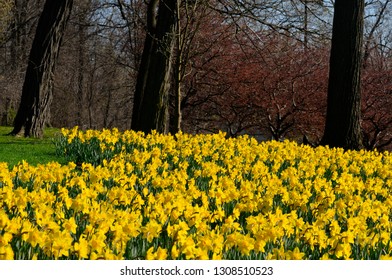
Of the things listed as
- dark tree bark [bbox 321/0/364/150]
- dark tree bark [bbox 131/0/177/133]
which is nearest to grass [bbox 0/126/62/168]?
dark tree bark [bbox 131/0/177/133]

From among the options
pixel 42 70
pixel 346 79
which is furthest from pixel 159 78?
pixel 346 79

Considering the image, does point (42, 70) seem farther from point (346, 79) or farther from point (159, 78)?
point (346, 79)

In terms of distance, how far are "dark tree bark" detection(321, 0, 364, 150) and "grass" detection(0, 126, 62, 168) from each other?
16.7 ft

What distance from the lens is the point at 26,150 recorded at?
1106 cm

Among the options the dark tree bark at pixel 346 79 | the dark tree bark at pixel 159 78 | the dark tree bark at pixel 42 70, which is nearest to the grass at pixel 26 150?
the dark tree bark at pixel 42 70

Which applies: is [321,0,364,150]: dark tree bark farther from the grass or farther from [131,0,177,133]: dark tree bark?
the grass

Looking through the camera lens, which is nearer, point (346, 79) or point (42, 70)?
point (346, 79)

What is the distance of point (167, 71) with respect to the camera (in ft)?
38.8

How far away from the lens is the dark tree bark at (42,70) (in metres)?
13.7

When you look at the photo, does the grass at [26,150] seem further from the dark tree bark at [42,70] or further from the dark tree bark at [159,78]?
the dark tree bark at [159,78]

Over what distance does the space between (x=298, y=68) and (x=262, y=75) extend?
3.68ft

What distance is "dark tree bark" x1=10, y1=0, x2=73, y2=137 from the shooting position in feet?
44.8

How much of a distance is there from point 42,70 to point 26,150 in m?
3.19
